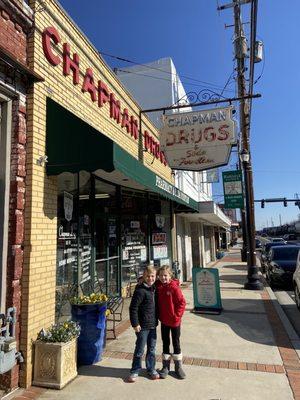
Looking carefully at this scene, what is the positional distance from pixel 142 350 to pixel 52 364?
44.7 inches

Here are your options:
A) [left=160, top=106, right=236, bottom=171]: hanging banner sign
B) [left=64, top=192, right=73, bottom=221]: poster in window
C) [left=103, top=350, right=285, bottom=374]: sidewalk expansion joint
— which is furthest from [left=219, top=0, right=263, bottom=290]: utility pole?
[left=64, top=192, right=73, bottom=221]: poster in window

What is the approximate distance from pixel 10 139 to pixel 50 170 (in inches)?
27.4

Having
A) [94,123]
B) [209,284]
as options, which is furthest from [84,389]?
[209,284]

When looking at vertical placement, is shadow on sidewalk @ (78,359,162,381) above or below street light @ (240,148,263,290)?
below

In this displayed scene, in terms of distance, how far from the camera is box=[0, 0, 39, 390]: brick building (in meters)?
4.89

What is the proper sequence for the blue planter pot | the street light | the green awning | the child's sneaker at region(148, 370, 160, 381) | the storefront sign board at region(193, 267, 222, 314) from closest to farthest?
the child's sneaker at region(148, 370, 160, 381) → the green awning → the blue planter pot → the storefront sign board at region(193, 267, 222, 314) → the street light

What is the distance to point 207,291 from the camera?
9656 mm

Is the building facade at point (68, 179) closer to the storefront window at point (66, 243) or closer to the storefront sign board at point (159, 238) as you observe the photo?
the storefront window at point (66, 243)

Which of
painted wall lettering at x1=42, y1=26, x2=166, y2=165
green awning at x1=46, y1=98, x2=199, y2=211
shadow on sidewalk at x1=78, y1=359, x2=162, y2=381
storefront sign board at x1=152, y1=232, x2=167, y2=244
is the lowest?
shadow on sidewalk at x1=78, y1=359, x2=162, y2=381

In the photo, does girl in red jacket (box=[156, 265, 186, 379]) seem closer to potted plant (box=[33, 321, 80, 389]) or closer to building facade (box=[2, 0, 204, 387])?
potted plant (box=[33, 321, 80, 389])

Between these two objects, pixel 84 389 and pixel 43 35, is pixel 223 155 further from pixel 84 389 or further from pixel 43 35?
pixel 84 389

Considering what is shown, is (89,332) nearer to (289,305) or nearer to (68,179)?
(68,179)

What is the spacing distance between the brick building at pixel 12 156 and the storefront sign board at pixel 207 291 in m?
5.53

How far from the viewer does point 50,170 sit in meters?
5.55
